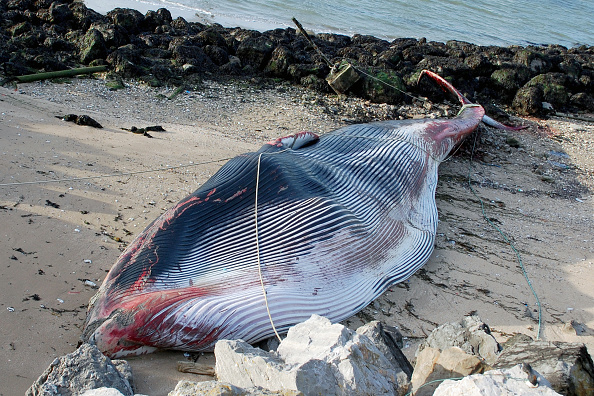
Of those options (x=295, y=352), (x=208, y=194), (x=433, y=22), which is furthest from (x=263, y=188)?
(x=433, y=22)

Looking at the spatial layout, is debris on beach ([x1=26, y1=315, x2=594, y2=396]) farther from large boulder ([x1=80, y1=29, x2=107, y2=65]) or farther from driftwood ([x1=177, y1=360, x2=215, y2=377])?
large boulder ([x1=80, y1=29, x2=107, y2=65])

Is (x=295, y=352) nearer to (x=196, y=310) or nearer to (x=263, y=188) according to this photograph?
(x=196, y=310)

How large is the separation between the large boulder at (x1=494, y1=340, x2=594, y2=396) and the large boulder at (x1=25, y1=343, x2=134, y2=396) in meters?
2.56

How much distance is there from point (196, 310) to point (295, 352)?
995mm

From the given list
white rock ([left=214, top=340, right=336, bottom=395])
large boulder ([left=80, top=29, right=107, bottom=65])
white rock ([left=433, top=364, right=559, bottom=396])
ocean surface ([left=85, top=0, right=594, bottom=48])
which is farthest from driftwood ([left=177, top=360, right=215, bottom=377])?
ocean surface ([left=85, top=0, right=594, bottom=48])

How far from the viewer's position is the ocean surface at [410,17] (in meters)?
18.5

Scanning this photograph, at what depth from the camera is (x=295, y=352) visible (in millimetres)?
Result: 3250

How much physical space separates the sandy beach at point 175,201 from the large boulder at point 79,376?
1.32 ft

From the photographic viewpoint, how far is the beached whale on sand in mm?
3893

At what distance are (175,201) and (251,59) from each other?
662cm

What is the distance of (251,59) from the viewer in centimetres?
1185

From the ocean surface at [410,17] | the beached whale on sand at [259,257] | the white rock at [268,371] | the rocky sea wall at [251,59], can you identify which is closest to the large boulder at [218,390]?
the white rock at [268,371]

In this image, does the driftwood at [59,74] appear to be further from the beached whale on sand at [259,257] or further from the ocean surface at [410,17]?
the ocean surface at [410,17]

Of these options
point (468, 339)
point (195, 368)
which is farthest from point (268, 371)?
point (468, 339)
